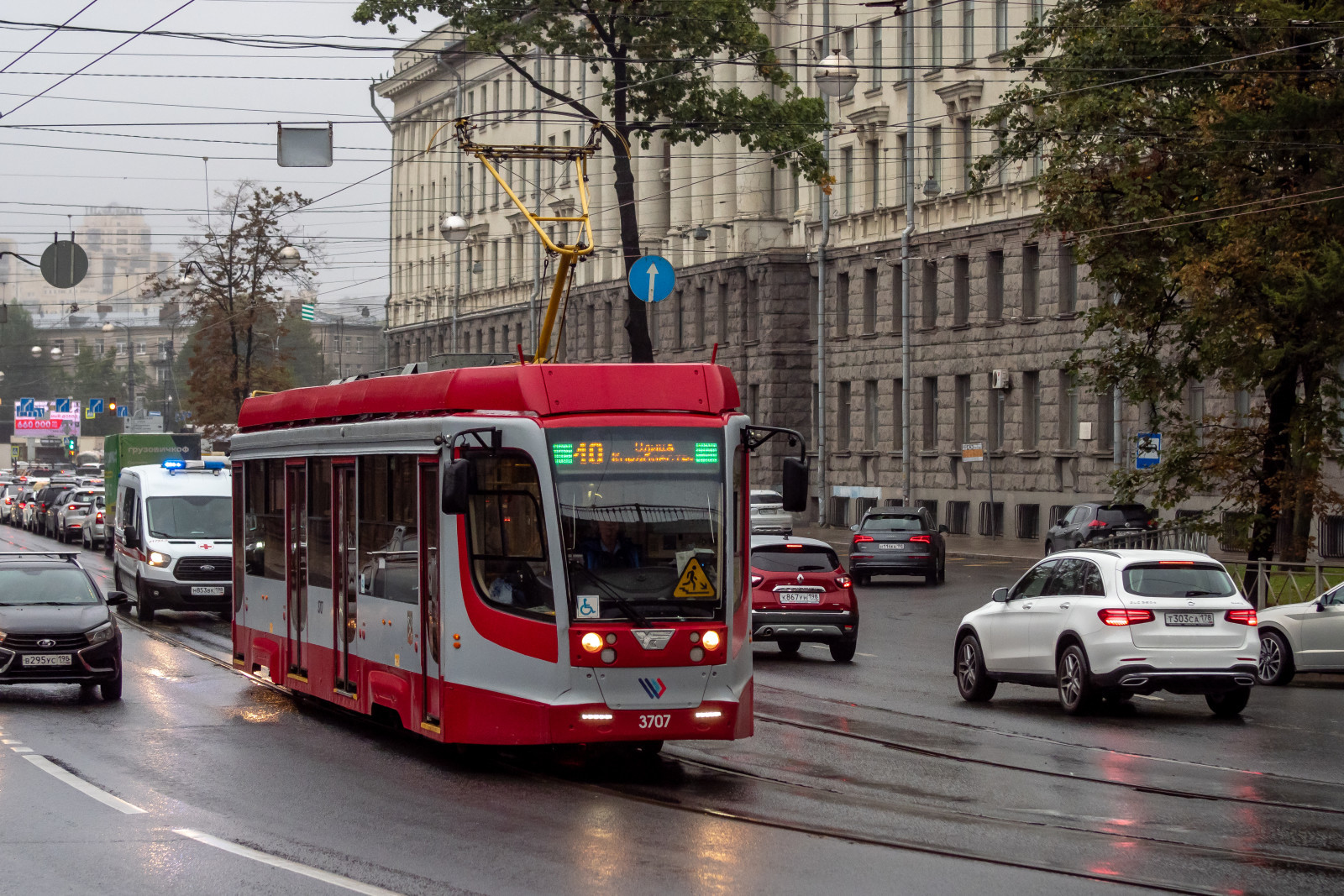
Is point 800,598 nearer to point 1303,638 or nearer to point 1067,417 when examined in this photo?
point 1303,638

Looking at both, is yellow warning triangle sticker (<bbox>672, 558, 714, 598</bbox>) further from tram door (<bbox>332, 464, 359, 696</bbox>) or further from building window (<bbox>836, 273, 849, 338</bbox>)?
building window (<bbox>836, 273, 849, 338</bbox>)

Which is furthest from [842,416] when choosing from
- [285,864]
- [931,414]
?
[285,864]

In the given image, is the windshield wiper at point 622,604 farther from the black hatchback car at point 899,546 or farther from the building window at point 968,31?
the building window at point 968,31

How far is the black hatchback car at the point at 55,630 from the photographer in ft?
60.1

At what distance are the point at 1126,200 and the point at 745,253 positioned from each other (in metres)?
36.4

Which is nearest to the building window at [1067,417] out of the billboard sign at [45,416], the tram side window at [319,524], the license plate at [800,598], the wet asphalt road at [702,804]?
the license plate at [800,598]

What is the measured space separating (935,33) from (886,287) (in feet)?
25.5

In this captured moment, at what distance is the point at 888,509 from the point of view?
4081 cm

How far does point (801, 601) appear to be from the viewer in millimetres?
24031

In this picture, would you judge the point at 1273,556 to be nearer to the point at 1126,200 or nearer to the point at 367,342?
the point at 1126,200

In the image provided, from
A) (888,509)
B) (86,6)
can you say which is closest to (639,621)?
(86,6)

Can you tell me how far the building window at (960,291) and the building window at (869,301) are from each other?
4.42 m

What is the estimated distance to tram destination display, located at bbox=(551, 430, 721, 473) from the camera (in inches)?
521

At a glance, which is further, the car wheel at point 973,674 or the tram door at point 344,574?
the car wheel at point 973,674
